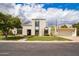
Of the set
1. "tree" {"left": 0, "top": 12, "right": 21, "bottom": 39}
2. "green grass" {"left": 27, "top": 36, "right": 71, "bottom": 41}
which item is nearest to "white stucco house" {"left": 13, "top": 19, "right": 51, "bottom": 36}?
"green grass" {"left": 27, "top": 36, "right": 71, "bottom": 41}

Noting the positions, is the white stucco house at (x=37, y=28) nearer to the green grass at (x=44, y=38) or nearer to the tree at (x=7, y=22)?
the green grass at (x=44, y=38)

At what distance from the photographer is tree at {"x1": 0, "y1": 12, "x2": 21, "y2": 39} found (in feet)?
26.7

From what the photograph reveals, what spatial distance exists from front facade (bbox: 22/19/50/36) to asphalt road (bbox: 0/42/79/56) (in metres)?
0.47

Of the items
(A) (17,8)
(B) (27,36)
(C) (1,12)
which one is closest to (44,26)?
(B) (27,36)

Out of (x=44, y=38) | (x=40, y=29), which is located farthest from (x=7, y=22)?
(x=44, y=38)

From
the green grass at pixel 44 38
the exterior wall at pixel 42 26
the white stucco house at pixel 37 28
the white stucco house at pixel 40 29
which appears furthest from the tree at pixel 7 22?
the exterior wall at pixel 42 26

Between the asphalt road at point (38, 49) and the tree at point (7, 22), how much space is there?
565 mm

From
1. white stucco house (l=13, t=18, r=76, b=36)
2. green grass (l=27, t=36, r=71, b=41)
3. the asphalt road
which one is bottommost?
the asphalt road

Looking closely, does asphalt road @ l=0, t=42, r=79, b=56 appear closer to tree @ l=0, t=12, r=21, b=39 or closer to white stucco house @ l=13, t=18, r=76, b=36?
white stucco house @ l=13, t=18, r=76, b=36

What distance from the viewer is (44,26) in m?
7.90

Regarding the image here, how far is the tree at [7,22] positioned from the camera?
8.12 m

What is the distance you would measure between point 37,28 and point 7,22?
50.3 inches

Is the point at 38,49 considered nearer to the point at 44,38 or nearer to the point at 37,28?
the point at 44,38

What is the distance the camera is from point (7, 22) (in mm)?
8305
